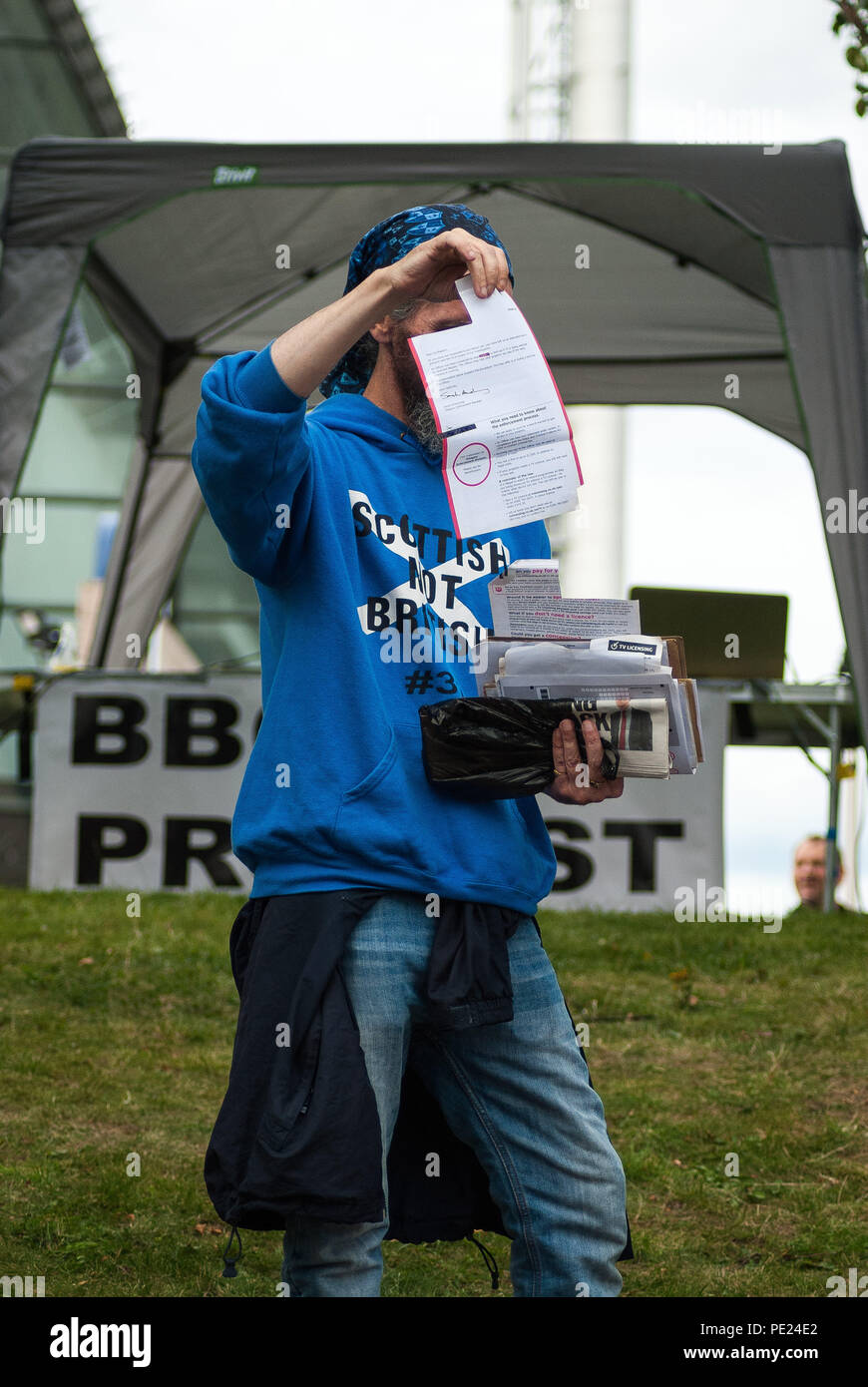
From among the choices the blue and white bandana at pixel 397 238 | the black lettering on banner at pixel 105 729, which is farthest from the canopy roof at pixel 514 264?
the blue and white bandana at pixel 397 238

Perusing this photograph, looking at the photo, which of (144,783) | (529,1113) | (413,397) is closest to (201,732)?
(144,783)

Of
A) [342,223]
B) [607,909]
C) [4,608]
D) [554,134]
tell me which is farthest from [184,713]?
[554,134]

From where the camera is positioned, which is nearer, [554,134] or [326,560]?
[326,560]

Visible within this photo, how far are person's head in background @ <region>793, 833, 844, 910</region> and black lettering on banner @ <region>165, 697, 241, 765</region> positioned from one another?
2.82 metres

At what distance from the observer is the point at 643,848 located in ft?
20.5

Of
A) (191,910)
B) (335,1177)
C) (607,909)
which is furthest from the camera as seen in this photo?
(607,909)

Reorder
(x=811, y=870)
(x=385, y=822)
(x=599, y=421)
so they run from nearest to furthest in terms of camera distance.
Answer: (x=385, y=822) → (x=811, y=870) → (x=599, y=421)

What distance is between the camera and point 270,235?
6.98 m

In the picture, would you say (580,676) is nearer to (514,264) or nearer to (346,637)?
(346,637)

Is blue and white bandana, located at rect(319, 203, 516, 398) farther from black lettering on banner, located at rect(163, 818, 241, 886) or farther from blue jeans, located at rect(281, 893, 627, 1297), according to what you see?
black lettering on banner, located at rect(163, 818, 241, 886)

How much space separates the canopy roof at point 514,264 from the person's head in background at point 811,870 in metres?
2.18

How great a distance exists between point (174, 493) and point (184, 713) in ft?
8.92

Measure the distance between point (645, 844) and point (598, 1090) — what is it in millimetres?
2368
